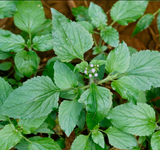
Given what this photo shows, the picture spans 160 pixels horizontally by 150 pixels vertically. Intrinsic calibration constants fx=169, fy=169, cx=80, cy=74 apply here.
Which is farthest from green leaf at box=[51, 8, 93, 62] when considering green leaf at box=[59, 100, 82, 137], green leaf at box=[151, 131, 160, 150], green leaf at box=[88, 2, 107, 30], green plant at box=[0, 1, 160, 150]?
green leaf at box=[151, 131, 160, 150]

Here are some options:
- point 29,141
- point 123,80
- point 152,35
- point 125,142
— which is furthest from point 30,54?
point 152,35

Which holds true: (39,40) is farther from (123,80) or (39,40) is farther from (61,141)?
(61,141)

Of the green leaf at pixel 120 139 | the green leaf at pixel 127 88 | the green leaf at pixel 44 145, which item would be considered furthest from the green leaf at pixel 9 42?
the green leaf at pixel 120 139

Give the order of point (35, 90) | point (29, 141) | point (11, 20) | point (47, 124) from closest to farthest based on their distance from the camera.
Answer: point (35, 90) < point (29, 141) < point (47, 124) < point (11, 20)

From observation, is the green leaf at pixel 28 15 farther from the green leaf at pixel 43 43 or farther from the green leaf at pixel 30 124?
the green leaf at pixel 30 124

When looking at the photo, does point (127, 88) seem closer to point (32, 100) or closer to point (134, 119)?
point (134, 119)

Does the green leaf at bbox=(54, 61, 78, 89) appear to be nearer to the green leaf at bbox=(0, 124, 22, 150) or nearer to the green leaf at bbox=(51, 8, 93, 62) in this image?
the green leaf at bbox=(51, 8, 93, 62)
